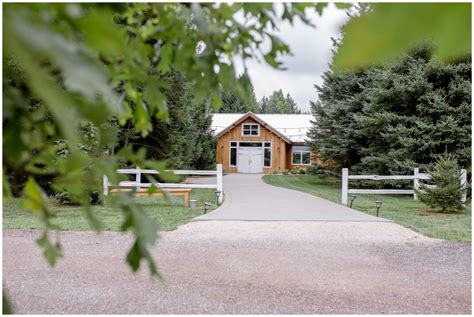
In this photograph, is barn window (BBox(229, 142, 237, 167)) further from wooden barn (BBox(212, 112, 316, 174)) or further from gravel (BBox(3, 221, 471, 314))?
gravel (BBox(3, 221, 471, 314))

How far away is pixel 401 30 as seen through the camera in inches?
13.1

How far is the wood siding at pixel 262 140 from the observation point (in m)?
26.3

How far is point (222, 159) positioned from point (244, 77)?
2567cm

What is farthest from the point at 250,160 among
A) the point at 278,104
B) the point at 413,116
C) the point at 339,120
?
the point at 278,104

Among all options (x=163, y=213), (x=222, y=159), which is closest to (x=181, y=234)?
(x=163, y=213)

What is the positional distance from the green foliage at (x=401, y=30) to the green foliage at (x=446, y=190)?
9.88 metres

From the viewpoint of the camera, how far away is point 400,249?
19.4 ft

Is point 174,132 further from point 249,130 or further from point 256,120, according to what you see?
point 249,130

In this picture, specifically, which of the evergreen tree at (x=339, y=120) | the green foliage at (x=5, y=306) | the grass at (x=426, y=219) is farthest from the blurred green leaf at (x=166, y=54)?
the evergreen tree at (x=339, y=120)

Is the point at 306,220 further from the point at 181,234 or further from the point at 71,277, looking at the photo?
the point at 71,277

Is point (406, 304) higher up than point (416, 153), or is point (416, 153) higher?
point (416, 153)

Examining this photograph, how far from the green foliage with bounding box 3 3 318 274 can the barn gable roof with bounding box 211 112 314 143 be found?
24764 millimetres

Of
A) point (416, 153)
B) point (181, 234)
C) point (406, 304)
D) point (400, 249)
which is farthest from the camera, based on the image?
point (416, 153)

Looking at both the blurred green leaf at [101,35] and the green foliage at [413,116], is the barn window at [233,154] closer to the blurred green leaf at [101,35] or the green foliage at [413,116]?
the green foliage at [413,116]
